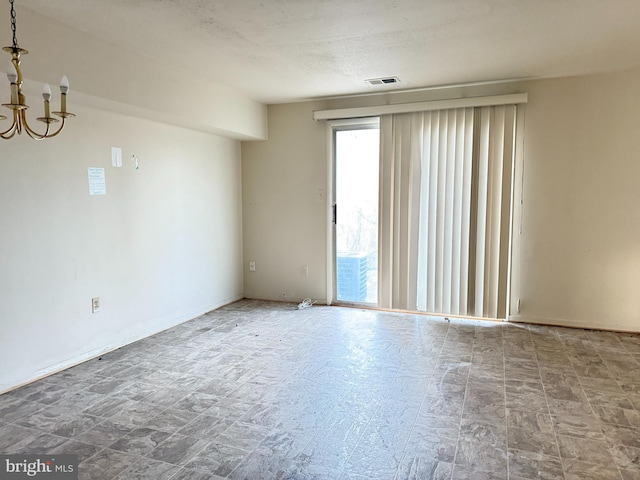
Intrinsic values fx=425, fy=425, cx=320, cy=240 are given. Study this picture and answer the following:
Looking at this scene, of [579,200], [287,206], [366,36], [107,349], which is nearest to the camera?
[366,36]

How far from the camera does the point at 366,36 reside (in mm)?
2914

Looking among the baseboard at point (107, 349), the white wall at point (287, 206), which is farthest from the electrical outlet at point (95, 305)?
the white wall at point (287, 206)

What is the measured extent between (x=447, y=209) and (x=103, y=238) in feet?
10.5

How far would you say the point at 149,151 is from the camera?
12.7 feet

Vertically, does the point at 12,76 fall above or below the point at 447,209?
above

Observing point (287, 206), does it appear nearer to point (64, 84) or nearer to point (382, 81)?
point (382, 81)

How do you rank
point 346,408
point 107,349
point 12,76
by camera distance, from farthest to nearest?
point 107,349 → point 346,408 → point 12,76

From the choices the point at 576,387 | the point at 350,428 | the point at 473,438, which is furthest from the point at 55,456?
the point at 576,387

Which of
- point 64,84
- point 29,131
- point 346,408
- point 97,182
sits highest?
point 64,84

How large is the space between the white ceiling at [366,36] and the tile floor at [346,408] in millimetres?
2354

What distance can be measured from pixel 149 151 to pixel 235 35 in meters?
1.51

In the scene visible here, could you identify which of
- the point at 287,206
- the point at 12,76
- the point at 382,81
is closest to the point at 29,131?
the point at 12,76

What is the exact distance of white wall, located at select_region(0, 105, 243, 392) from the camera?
9.34 feet

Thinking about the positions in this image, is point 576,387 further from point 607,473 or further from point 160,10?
point 160,10
